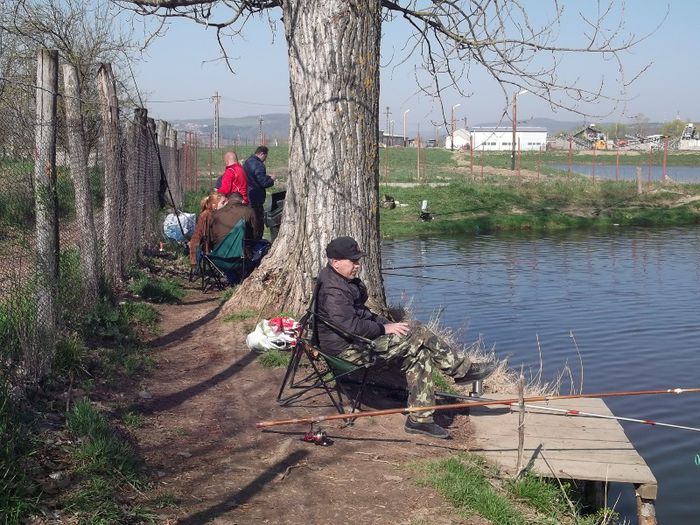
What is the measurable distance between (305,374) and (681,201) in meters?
24.5

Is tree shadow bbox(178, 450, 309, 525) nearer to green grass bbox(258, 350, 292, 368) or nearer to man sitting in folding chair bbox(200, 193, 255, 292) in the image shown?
green grass bbox(258, 350, 292, 368)

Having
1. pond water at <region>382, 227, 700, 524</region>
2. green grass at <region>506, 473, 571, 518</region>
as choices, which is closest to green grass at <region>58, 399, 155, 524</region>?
green grass at <region>506, 473, 571, 518</region>

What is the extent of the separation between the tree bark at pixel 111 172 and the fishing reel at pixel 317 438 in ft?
14.1

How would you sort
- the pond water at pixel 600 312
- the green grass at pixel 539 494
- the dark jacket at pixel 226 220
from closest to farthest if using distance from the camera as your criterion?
the green grass at pixel 539 494 → the pond water at pixel 600 312 → the dark jacket at pixel 226 220

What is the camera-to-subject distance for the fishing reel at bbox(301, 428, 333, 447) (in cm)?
588

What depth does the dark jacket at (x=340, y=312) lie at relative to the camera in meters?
6.41

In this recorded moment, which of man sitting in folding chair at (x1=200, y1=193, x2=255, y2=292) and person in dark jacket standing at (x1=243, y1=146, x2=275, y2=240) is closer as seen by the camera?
man sitting in folding chair at (x1=200, y1=193, x2=255, y2=292)

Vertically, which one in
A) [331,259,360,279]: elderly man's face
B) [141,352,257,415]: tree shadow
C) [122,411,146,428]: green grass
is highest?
[331,259,360,279]: elderly man's face

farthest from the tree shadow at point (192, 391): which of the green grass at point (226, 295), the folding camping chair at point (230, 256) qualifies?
the folding camping chair at point (230, 256)

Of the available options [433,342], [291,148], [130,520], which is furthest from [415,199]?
[130,520]

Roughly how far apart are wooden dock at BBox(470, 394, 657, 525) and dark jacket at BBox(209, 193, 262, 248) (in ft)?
17.1

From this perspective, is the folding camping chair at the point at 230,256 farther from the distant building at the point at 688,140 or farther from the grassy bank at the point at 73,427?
the distant building at the point at 688,140

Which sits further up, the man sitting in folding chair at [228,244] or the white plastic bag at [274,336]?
the man sitting in folding chair at [228,244]

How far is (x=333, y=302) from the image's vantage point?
21.2 ft
